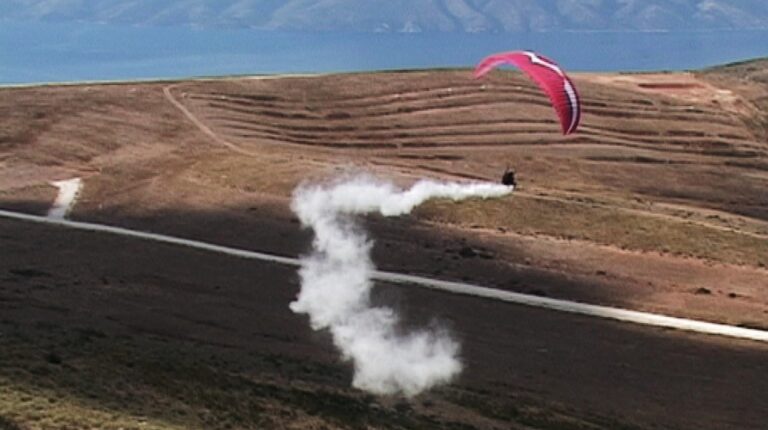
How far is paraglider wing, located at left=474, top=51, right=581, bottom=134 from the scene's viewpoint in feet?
158

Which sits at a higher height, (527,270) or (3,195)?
(527,270)

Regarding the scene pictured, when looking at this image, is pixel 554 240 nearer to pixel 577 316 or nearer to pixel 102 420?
pixel 577 316

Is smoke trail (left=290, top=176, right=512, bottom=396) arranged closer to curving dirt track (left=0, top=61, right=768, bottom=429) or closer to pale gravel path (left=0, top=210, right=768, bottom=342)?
curving dirt track (left=0, top=61, right=768, bottom=429)

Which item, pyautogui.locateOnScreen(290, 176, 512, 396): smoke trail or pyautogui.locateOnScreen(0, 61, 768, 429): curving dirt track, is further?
pyautogui.locateOnScreen(290, 176, 512, 396): smoke trail

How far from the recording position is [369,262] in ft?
149

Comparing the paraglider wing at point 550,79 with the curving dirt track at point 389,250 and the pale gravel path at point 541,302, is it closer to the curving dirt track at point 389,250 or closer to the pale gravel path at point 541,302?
the curving dirt track at point 389,250

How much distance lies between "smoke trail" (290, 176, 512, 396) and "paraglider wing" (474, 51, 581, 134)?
34.9 feet

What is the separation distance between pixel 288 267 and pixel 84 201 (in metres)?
18.5

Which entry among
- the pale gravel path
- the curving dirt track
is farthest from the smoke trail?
the pale gravel path

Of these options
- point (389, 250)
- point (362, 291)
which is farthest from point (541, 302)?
point (389, 250)

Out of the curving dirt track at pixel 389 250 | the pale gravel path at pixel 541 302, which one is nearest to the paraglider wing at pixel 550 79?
the curving dirt track at pixel 389 250

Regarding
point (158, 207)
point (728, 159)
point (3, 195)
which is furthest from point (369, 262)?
point (728, 159)

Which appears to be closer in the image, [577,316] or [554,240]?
[577,316]

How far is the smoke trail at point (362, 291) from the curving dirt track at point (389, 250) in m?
0.88
